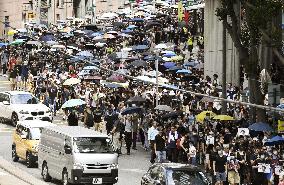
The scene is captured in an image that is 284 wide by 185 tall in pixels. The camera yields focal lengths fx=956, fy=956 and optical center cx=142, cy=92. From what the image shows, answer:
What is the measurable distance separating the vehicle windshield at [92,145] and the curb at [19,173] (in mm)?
1826

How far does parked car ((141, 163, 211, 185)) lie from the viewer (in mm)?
26484

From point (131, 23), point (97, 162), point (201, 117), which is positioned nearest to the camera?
point (97, 162)

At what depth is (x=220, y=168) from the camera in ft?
99.1

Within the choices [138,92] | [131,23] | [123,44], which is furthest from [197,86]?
[131,23]

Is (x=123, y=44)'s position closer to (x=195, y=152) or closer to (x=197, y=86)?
(x=197, y=86)

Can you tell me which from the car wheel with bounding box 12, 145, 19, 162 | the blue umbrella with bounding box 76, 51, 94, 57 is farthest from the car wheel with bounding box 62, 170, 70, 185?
the blue umbrella with bounding box 76, 51, 94, 57

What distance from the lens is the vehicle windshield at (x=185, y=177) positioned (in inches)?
1042

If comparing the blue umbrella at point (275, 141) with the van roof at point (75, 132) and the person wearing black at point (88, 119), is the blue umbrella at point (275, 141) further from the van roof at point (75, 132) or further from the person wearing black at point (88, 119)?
the person wearing black at point (88, 119)

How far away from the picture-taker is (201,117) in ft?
117

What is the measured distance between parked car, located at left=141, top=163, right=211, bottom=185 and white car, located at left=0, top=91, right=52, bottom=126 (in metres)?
18.1

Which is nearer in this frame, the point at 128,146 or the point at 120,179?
the point at 120,179

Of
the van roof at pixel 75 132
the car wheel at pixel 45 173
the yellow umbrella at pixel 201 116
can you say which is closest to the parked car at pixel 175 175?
the van roof at pixel 75 132

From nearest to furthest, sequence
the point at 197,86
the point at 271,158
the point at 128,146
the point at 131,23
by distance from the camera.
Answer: the point at 271,158
the point at 128,146
the point at 197,86
the point at 131,23

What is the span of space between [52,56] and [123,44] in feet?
16.4
